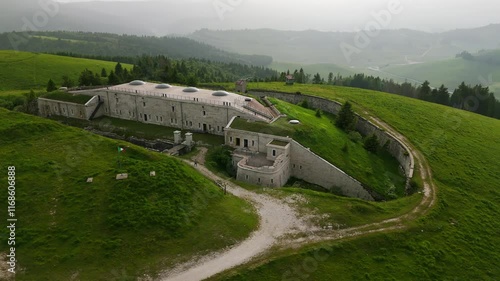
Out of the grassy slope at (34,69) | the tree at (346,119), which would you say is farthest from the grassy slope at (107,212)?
the grassy slope at (34,69)

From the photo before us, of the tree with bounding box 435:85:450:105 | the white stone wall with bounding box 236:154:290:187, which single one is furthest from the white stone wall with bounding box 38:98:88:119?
the tree with bounding box 435:85:450:105

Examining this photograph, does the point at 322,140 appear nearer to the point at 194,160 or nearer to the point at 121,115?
the point at 194,160

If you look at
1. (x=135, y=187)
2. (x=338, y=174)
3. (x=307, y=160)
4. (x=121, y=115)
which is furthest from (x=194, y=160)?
(x=121, y=115)

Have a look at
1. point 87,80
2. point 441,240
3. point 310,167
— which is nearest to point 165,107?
point 87,80

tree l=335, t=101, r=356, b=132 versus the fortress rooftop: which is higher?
the fortress rooftop

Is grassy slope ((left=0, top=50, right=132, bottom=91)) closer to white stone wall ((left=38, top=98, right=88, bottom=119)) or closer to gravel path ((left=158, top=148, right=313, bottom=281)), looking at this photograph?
white stone wall ((left=38, top=98, right=88, bottom=119))

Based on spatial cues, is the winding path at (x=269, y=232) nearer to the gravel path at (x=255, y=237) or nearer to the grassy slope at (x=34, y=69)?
the gravel path at (x=255, y=237)
